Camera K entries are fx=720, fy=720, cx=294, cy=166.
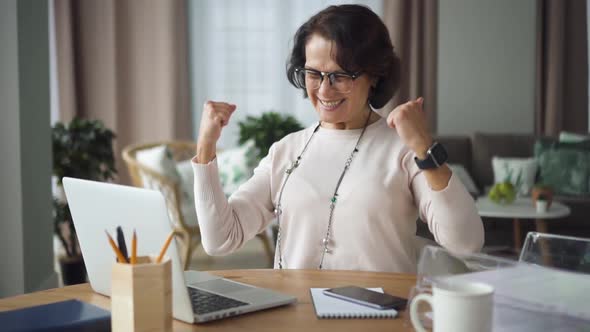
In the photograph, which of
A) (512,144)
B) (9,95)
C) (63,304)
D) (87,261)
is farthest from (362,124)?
(512,144)

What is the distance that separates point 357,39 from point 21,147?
180cm

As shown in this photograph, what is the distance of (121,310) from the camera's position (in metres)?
0.97

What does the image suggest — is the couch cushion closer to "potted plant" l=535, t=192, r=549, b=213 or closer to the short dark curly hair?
"potted plant" l=535, t=192, r=549, b=213

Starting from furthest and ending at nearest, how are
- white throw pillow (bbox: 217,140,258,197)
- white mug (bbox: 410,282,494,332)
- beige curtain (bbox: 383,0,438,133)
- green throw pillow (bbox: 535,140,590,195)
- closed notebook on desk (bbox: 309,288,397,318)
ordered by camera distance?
1. beige curtain (bbox: 383,0,438,133)
2. green throw pillow (bbox: 535,140,590,195)
3. white throw pillow (bbox: 217,140,258,197)
4. closed notebook on desk (bbox: 309,288,397,318)
5. white mug (bbox: 410,282,494,332)

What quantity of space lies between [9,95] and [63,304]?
202cm

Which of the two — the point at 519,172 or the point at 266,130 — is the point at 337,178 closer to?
the point at 266,130

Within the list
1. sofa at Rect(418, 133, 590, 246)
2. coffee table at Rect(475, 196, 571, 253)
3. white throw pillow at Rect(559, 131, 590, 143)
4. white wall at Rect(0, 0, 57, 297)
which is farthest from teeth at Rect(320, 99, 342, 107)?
white throw pillow at Rect(559, 131, 590, 143)

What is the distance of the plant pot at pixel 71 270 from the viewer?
3.82m

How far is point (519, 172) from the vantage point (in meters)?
4.95

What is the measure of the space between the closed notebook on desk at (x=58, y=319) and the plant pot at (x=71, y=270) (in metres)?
2.83

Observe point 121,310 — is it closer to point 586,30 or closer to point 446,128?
point 446,128

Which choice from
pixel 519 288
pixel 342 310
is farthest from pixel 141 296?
pixel 519 288

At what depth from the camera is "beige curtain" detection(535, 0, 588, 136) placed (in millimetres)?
5746

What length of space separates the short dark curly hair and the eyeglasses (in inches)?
0.7
